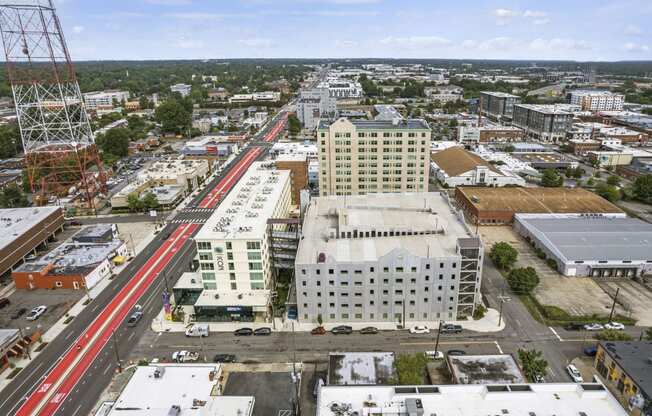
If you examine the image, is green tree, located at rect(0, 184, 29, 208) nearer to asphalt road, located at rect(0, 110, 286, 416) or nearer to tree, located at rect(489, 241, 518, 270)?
asphalt road, located at rect(0, 110, 286, 416)

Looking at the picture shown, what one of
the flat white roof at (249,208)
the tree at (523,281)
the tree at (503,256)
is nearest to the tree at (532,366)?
the tree at (523,281)

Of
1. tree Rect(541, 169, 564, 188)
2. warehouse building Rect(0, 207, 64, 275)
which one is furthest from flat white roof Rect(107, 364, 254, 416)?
tree Rect(541, 169, 564, 188)

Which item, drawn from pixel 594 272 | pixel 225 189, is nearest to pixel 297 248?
pixel 594 272

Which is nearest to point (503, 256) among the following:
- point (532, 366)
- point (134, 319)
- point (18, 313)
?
point (532, 366)

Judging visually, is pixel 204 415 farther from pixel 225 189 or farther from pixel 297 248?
pixel 225 189

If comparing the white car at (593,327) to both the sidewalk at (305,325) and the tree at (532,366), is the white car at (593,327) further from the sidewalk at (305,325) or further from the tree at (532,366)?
the tree at (532,366)

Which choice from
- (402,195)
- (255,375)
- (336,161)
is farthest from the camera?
(336,161)
